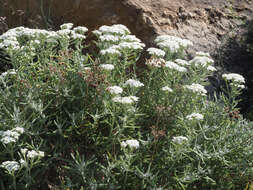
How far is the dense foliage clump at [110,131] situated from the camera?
3.43m

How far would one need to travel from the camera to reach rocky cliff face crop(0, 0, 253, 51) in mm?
5824

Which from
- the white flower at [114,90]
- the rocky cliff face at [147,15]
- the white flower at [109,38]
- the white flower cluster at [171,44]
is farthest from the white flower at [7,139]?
the rocky cliff face at [147,15]

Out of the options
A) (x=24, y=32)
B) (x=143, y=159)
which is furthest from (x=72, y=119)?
(x=24, y=32)

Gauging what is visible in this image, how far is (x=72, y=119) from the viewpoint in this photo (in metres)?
3.62

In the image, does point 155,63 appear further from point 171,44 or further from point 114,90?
point 114,90

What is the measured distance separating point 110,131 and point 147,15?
280 centimetres

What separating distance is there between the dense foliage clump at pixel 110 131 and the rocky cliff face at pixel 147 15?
1.73 m

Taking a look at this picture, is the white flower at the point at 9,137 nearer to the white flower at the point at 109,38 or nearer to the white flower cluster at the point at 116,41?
the white flower cluster at the point at 116,41

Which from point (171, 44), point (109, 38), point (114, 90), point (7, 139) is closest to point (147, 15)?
point (171, 44)

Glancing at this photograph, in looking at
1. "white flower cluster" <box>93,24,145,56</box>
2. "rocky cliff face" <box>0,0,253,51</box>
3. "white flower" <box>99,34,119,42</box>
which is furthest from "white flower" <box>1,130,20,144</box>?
"rocky cliff face" <box>0,0,253,51</box>

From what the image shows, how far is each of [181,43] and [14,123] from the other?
2.11 metres

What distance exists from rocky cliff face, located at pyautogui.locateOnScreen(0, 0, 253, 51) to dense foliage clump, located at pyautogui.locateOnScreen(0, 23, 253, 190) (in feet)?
5.68

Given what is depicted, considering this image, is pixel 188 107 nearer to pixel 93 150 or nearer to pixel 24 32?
pixel 93 150

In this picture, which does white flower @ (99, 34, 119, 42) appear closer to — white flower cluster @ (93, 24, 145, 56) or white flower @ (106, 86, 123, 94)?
white flower cluster @ (93, 24, 145, 56)
